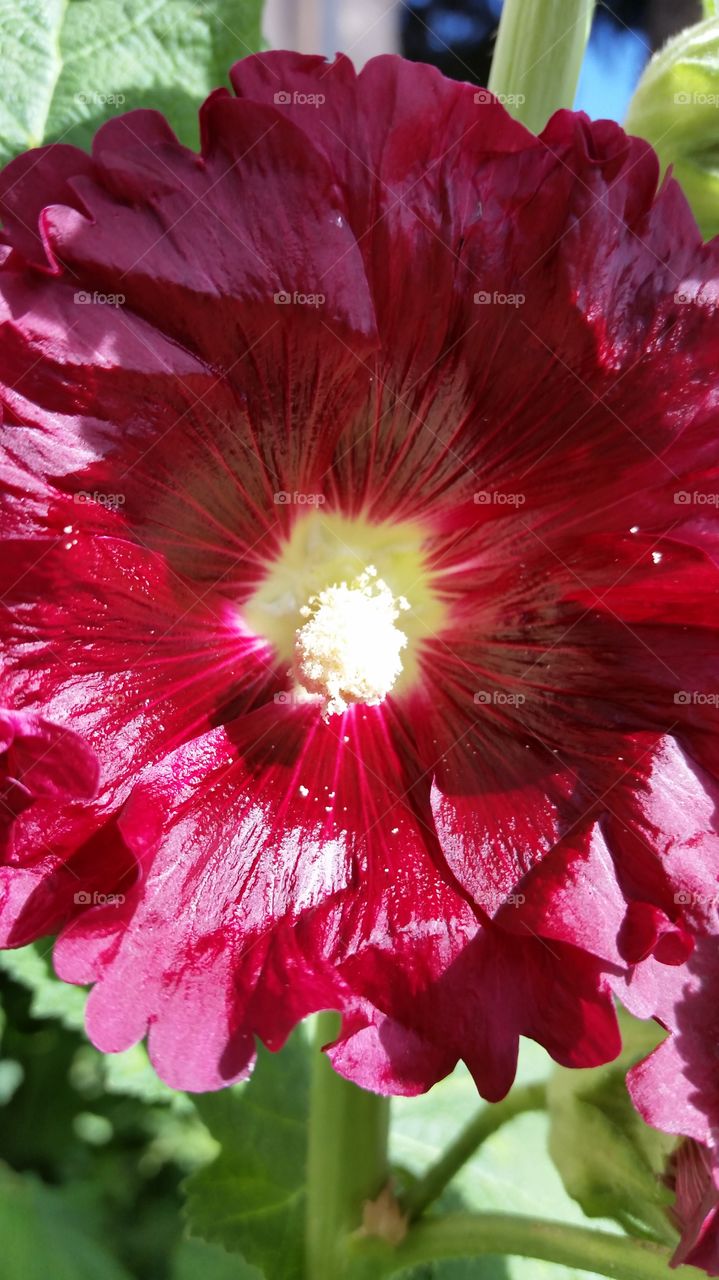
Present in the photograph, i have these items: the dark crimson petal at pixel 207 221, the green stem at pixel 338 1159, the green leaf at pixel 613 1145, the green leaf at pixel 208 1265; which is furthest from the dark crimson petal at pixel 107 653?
the green leaf at pixel 208 1265

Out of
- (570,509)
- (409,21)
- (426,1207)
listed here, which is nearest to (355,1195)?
(426,1207)

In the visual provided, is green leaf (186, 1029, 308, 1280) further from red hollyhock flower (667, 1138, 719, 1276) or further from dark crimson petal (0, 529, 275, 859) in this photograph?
dark crimson petal (0, 529, 275, 859)

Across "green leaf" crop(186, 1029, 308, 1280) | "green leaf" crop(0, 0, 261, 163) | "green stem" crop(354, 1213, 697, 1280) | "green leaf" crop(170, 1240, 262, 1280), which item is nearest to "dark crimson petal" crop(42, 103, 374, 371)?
"green leaf" crop(0, 0, 261, 163)

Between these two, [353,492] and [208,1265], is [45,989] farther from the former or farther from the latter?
[353,492]

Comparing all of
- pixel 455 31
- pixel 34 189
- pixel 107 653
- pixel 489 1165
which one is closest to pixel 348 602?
pixel 107 653

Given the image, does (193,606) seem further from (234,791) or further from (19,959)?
(19,959)

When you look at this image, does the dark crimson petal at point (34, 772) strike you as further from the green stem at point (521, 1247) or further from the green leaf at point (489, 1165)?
the green leaf at point (489, 1165)
